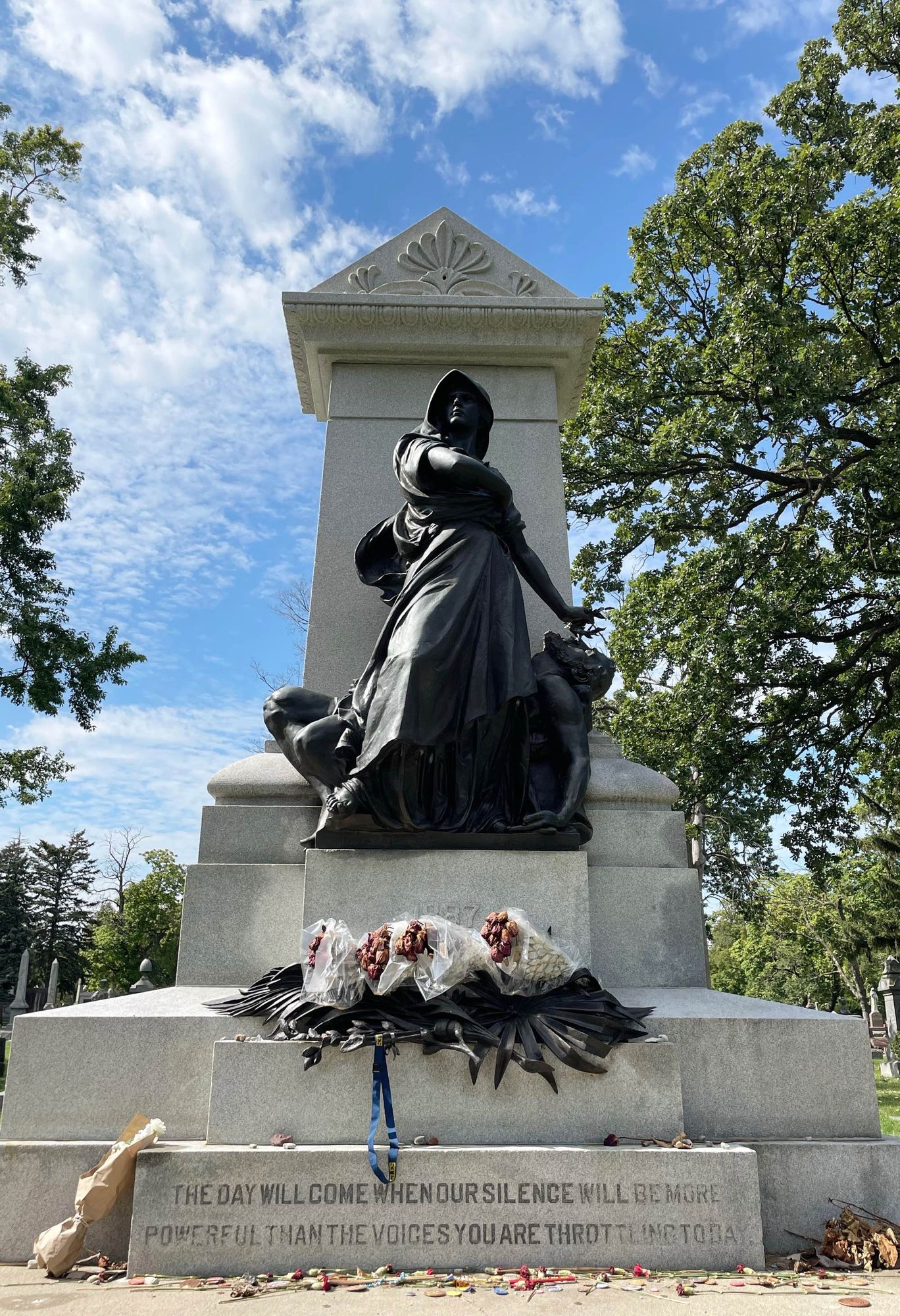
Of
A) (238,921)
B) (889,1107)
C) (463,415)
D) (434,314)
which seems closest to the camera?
(238,921)

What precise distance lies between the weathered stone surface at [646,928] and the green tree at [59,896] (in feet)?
202

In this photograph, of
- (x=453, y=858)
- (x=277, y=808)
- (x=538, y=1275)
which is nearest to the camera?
(x=538, y=1275)

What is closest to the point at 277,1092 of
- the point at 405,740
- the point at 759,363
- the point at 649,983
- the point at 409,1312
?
the point at 409,1312

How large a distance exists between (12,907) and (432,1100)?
54.8 meters

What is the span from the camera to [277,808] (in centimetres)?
550

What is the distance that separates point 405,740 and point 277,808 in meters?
0.92

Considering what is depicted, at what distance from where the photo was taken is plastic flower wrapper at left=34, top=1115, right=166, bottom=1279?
3688 millimetres

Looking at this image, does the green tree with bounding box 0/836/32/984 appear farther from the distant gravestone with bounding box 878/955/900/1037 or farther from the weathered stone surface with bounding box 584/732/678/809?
the weathered stone surface with bounding box 584/732/678/809

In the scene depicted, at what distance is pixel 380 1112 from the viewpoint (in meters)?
3.98

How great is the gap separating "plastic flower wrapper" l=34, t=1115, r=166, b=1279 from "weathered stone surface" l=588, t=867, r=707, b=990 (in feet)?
7.95

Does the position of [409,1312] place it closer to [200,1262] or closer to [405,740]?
[200,1262]

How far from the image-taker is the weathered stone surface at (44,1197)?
3.87 meters

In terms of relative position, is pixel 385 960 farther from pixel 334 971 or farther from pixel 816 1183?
pixel 816 1183

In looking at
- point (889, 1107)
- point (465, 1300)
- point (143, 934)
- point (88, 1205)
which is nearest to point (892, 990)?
point (889, 1107)
